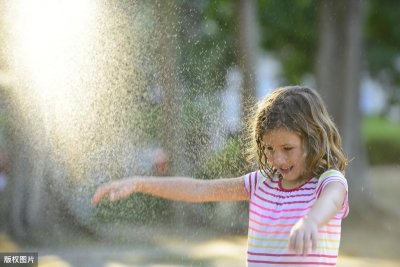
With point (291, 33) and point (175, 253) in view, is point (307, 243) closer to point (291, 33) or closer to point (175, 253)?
point (175, 253)

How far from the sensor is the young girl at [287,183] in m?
2.30

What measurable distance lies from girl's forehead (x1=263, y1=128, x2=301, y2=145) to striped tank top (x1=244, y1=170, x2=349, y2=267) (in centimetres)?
13

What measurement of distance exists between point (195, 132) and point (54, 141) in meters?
0.82

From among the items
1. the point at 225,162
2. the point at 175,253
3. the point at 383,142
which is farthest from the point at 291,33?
the point at 225,162

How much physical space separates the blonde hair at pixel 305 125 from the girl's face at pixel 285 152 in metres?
0.02

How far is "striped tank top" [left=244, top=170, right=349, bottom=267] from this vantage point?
7.51ft

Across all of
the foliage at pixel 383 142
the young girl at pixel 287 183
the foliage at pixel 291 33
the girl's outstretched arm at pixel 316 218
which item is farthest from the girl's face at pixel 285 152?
the foliage at pixel 383 142

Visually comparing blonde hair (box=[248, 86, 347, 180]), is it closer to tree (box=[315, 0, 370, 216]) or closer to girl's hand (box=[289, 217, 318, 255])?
girl's hand (box=[289, 217, 318, 255])

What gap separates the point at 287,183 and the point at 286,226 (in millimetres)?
142

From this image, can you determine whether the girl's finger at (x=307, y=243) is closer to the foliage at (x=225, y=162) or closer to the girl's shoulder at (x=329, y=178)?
the girl's shoulder at (x=329, y=178)

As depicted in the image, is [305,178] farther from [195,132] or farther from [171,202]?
[171,202]

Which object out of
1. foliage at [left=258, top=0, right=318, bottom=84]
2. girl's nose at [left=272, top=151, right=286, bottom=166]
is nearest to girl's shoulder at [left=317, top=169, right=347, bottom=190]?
girl's nose at [left=272, top=151, right=286, bottom=166]

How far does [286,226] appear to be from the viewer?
Result: 231cm

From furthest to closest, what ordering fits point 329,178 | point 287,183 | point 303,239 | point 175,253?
point 175,253, point 287,183, point 329,178, point 303,239
